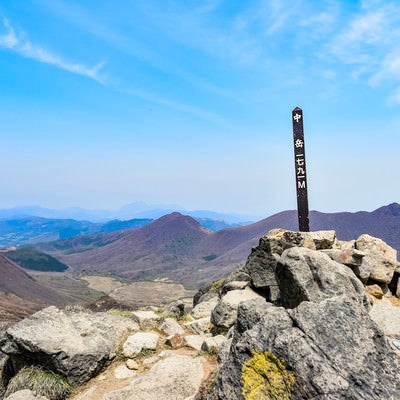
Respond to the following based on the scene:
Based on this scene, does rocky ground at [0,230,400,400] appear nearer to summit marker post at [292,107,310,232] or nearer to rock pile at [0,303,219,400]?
rock pile at [0,303,219,400]

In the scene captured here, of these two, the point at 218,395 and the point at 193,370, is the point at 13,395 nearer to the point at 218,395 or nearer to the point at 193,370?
the point at 193,370

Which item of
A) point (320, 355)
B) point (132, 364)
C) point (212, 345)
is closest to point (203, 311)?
point (212, 345)

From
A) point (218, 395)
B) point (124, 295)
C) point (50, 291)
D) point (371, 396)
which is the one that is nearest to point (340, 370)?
point (371, 396)

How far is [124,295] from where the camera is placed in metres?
163

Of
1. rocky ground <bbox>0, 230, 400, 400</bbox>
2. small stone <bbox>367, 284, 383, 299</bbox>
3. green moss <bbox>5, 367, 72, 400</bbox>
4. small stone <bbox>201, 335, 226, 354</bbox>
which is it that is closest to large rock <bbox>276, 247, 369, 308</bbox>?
rocky ground <bbox>0, 230, 400, 400</bbox>

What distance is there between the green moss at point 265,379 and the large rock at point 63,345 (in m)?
6.61

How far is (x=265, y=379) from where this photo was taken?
549cm

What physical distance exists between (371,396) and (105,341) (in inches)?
349

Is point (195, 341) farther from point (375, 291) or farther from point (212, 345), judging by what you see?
point (375, 291)

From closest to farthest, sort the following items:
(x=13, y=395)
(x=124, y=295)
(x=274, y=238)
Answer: (x=13, y=395)
(x=274, y=238)
(x=124, y=295)

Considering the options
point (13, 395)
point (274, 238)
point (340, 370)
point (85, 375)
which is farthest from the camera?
point (274, 238)

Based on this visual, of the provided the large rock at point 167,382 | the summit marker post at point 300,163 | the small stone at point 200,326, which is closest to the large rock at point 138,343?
the large rock at point 167,382

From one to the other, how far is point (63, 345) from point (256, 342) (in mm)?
7142

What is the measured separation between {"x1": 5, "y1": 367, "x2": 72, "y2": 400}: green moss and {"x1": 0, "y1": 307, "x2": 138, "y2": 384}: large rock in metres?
0.21
